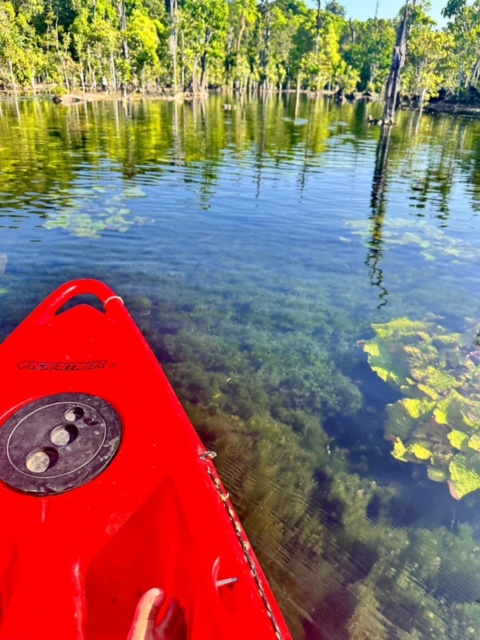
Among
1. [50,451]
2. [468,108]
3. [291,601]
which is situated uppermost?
[468,108]

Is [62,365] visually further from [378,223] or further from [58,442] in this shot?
[378,223]

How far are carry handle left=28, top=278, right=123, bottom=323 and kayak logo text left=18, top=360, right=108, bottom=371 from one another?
0.87m

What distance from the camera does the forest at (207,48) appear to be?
52.4m

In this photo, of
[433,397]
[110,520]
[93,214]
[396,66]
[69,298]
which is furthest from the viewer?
[396,66]

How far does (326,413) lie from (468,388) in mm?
1953

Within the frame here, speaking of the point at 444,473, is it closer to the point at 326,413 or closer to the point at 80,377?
the point at 326,413

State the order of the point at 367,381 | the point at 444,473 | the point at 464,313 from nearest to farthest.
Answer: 1. the point at 444,473
2. the point at 367,381
3. the point at 464,313

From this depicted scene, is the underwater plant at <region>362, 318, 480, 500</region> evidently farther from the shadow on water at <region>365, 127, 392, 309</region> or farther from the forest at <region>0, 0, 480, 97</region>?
the forest at <region>0, 0, 480, 97</region>

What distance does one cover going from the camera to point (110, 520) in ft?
8.27

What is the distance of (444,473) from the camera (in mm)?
4297

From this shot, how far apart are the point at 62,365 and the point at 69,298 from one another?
1.50 m

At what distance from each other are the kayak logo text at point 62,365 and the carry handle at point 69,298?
87cm

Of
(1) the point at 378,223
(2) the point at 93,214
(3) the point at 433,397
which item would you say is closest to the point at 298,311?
(3) the point at 433,397

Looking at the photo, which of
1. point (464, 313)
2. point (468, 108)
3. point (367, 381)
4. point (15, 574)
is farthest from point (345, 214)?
point (468, 108)
